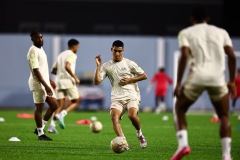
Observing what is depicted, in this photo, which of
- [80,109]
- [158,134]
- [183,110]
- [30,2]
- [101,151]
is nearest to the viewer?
[183,110]

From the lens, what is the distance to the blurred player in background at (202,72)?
10.4 meters

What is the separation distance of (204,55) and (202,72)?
244mm

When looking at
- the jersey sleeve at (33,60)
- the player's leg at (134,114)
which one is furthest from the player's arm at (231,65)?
the jersey sleeve at (33,60)

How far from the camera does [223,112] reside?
10.6 metres

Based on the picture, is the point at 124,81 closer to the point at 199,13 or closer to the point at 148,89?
the point at 199,13

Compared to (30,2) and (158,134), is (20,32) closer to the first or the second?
(30,2)

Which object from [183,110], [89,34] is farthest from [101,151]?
[89,34]

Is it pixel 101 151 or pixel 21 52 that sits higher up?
pixel 21 52

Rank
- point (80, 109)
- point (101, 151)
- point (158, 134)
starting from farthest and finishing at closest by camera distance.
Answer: point (80, 109), point (158, 134), point (101, 151)

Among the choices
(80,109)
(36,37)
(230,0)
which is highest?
(230,0)

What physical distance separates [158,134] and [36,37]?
4.97 meters

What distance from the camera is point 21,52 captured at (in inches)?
1527

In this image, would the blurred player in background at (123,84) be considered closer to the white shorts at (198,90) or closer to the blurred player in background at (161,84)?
the white shorts at (198,90)

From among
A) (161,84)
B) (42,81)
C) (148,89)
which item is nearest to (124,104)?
(42,81)
